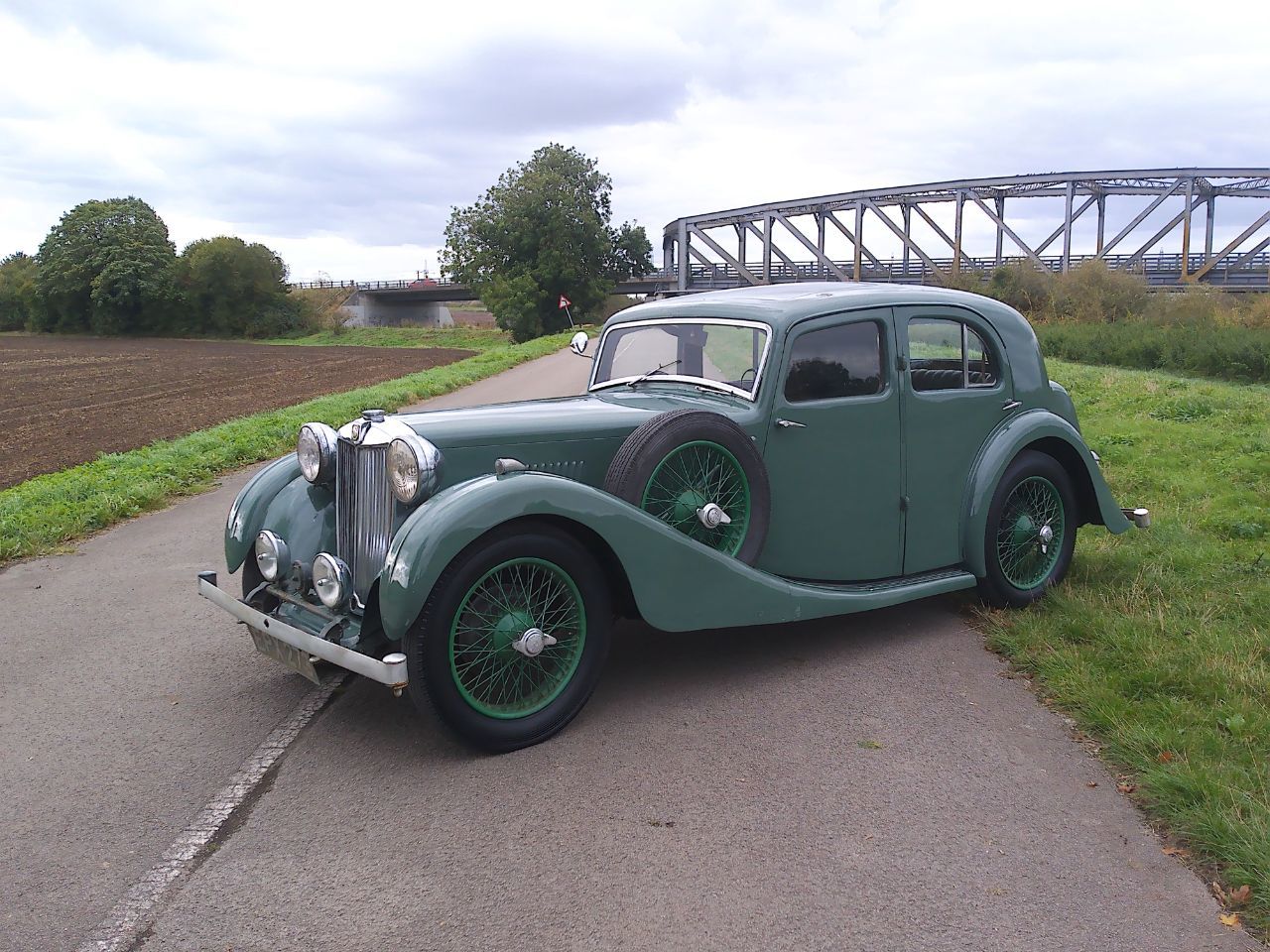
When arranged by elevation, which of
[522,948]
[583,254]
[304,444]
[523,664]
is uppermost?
[583,254]

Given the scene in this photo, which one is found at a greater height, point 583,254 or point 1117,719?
point 583,254

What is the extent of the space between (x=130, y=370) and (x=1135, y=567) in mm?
32429

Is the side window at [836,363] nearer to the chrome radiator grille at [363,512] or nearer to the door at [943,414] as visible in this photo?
the door at [943,414]

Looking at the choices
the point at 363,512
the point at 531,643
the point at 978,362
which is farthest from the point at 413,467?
the point at 978,362

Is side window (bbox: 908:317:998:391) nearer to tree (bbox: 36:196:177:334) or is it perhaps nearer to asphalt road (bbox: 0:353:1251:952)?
asphalt road (bbox: 0:353:1251:952)

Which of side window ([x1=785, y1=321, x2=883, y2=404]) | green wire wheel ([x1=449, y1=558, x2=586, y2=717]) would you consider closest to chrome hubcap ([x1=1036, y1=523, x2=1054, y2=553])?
side window ([x1=785, y1=321, x2=883, y2=404])

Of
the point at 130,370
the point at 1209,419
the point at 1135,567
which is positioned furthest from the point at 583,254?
the point at 1135,567

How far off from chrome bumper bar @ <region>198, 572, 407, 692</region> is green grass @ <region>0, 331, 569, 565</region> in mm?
A: 4121

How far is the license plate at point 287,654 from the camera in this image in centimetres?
390

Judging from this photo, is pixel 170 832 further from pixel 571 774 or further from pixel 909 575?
pixel 909 575

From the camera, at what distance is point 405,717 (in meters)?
4.17

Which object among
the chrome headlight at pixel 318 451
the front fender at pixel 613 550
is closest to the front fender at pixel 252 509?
the chrome headlight at pixel 318 451

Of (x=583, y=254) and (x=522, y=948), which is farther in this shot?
(x=583, y=254)

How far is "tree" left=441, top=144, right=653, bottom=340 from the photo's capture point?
213 feet
